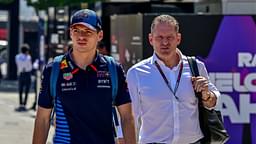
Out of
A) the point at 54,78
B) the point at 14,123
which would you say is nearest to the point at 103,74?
the point at 54,78

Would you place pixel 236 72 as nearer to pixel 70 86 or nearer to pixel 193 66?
pixel 193 66

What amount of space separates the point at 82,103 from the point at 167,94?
1.00 meters

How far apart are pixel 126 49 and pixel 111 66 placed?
7.54 meters

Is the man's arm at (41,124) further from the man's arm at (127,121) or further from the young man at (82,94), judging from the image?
the man's arm at (127,121)

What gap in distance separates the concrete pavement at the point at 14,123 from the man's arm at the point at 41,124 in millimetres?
8604

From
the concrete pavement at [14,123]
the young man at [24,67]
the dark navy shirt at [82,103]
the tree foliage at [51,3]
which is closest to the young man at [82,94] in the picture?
the dark navy shirt at [82,103]

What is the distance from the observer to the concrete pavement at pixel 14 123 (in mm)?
14375

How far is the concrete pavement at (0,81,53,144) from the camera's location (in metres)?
14.4

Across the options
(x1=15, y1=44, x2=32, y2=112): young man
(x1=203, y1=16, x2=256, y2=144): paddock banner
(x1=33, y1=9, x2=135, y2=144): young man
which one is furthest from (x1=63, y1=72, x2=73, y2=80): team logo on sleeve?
(x1=15, y1=44, x2=32, y2=112): young man

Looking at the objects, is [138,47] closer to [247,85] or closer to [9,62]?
A: [247,85]

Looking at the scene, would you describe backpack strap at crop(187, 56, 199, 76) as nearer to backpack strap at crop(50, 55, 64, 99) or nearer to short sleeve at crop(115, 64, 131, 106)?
short sleeve at crop(115, 64, 131, 106)

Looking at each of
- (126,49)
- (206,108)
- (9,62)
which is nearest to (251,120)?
(126,49)

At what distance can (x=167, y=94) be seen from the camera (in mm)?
5285

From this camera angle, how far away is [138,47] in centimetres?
1093
